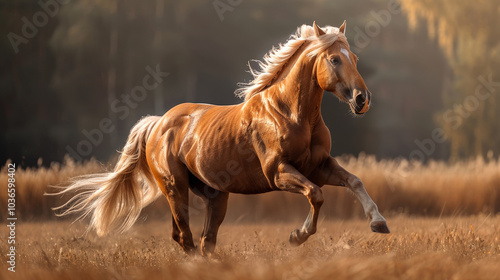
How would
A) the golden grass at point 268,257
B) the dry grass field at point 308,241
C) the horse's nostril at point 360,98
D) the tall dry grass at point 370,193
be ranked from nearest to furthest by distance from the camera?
the golden grass at point 268,257
the dry grass field at point 308,241
the horse's nostril at point 360,98
the tall dry grass at point 370,193

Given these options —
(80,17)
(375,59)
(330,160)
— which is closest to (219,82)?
(80,17)

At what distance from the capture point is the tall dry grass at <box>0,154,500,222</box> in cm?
980

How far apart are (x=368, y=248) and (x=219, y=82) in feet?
50.8

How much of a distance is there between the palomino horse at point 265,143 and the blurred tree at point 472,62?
13.8 m

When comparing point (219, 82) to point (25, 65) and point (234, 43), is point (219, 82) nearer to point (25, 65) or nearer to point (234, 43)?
point (234, 43)

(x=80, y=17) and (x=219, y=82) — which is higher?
(x=80, y=17)

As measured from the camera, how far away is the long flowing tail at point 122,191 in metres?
6.71

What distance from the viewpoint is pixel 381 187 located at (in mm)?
10328

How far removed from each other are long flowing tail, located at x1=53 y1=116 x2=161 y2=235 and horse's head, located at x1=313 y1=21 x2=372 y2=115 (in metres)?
2.53

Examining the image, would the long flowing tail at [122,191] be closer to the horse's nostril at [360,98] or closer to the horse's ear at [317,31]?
the horse's ear at [317,31]

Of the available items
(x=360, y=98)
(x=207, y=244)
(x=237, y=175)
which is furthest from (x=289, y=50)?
(x=207, y=244)

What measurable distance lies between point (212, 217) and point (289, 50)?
73.8 inches

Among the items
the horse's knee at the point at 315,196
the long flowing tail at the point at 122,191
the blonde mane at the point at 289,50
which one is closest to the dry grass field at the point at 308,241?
the long flowing tail at the point at 122,191

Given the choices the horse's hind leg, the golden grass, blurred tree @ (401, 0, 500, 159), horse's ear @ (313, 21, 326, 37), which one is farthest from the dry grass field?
blurred tree @ (401, 0, 500, 159)
